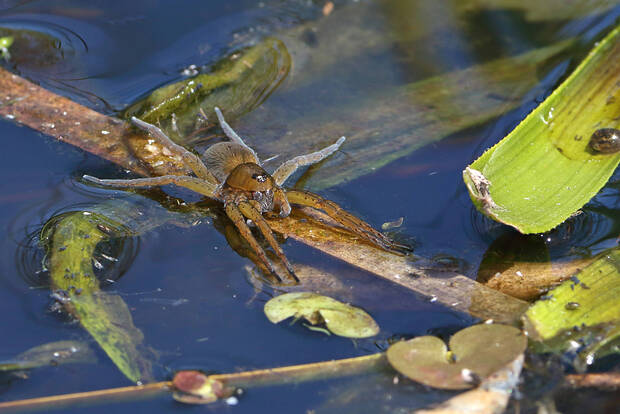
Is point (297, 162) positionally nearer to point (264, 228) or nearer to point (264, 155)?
point (264, 155)

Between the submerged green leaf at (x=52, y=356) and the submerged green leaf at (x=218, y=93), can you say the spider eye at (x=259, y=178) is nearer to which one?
the submerged green leaf at (x=218, y=93)

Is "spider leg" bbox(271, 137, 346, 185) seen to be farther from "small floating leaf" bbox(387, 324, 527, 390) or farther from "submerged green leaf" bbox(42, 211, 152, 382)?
"small floating leaf" bbox(387, 324, 527, 390)

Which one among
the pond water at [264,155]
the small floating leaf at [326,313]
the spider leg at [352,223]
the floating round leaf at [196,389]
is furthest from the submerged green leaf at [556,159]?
the floating round leaf at [196,389]

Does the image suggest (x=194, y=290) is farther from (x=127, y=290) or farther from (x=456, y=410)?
(x=456, y=410)

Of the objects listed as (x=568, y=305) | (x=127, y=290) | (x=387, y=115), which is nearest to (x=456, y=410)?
(x=568, y=305)

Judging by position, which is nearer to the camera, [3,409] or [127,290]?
[3,409]

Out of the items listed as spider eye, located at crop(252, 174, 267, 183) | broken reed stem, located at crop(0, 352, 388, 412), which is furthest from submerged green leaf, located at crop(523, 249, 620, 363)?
spider eye, located at crop(252, 174, 267, 183)
